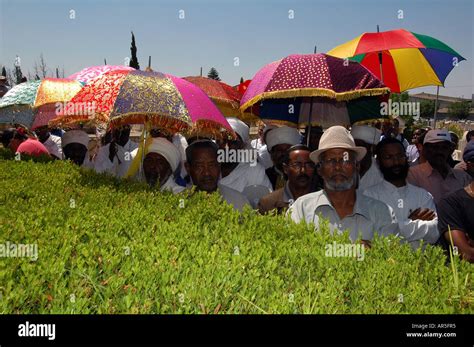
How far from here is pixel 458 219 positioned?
439 centimetres

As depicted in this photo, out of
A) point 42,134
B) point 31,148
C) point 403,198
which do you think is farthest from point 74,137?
point 403,198

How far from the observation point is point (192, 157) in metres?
5.57

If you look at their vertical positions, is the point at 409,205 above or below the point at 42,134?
below

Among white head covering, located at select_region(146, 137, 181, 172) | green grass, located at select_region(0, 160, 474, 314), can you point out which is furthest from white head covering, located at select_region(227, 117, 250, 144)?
green grass, located at select_region(0, 160, 474, 314)

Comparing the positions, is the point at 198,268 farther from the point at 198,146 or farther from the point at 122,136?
the point at 122,136

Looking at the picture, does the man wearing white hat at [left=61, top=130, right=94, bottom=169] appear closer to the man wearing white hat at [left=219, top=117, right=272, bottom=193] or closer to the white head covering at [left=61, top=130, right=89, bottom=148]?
the white head covering at [left=61, top=130, right=89, bottom=148]

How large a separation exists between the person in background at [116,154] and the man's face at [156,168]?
1.11 metres

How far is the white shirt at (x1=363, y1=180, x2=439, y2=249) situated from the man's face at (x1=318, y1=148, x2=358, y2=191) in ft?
2.59

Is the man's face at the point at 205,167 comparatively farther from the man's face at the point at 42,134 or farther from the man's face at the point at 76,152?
the man's face at the point at 42,134

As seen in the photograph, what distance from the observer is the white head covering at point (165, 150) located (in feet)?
19.3

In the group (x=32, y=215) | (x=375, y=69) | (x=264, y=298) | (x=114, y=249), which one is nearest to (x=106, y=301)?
(x=114, y=249)

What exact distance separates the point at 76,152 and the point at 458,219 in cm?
653
